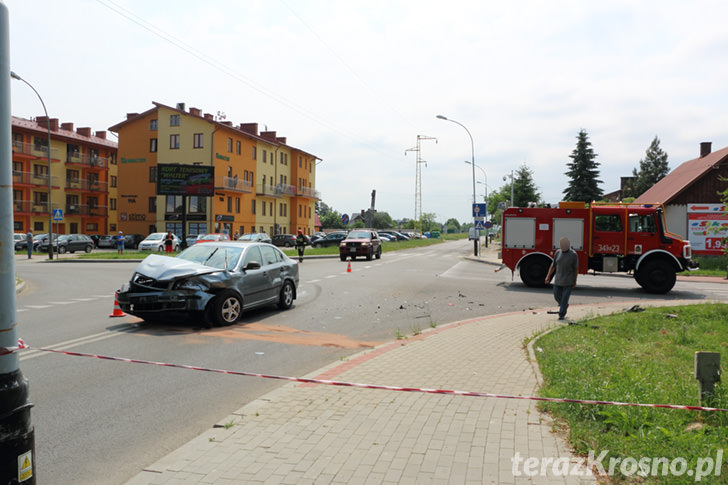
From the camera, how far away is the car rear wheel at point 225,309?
29.8 ft

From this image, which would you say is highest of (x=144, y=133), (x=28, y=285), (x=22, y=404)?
(x=144, y=133)

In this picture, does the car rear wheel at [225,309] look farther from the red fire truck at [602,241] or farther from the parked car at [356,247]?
the parked car at [356,247]

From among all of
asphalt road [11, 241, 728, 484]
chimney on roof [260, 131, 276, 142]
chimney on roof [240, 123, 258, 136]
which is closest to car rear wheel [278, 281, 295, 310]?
asphalt road [11, 241, 728, 484]

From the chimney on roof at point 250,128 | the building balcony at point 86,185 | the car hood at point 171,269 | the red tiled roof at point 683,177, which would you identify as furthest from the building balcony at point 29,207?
the red tiled roof at point 683,177

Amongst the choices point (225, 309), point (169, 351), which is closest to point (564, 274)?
point (225, 309)

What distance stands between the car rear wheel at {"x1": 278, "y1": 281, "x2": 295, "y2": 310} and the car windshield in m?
1.66

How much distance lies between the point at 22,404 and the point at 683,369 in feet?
22.1

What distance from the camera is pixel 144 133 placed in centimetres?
5547

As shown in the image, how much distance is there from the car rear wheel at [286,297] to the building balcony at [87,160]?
58.1m

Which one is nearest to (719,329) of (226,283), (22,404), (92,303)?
(226,283)

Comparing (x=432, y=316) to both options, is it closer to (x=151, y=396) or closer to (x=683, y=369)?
(x=683, y=369)

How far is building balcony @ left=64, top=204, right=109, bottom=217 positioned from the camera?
5820cm

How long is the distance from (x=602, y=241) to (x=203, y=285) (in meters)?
13.2

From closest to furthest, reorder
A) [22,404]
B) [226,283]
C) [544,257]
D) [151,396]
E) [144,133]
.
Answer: [22,404]
[151,396]
[226,283]
[544,257]
[144,133]
